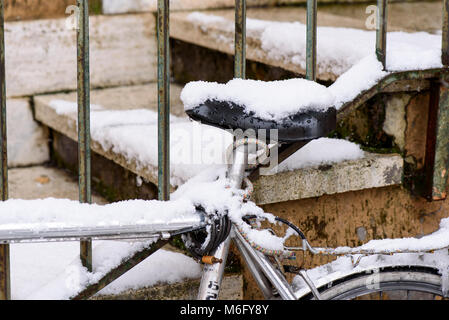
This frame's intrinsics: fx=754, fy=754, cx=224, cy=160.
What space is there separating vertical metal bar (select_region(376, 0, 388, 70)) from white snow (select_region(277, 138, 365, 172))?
13.7 inches

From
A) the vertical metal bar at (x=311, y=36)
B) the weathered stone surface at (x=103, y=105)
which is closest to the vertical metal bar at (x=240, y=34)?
the vertical metal bar at (x=311, y=36)

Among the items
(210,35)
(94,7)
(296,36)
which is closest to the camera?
(296,36)

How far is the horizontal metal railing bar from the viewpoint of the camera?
1.83 metres

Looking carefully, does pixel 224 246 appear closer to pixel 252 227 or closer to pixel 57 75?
pixel 252 227

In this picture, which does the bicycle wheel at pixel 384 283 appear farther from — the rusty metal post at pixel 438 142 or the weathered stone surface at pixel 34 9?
the weathered stone surface at pixel 34 9

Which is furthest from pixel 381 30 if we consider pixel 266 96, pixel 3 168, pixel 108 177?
pixel 108 177

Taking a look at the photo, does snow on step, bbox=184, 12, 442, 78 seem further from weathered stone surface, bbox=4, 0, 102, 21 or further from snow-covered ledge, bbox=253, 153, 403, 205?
weathered stone surface, bbox=4, 0, 102, 21

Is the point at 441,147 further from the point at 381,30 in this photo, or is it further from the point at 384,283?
the point at 384,283

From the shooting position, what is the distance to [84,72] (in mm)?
1953

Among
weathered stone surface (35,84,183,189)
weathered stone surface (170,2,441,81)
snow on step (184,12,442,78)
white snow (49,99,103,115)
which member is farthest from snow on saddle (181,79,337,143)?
white snow (49,99,103,115)

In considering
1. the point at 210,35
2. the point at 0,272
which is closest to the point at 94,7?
the point at 210,35

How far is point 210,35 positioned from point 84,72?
1676 mm

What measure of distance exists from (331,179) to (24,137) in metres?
1.83

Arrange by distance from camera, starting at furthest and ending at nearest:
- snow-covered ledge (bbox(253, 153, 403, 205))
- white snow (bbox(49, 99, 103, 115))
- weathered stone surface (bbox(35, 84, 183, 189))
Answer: white snow (bbox(49, 99, 103, 115)) < weathered stone surface (bbox(35, 84, 183, 189)) < snow-covered ledge (bbox(253, 153, 403, 205))
